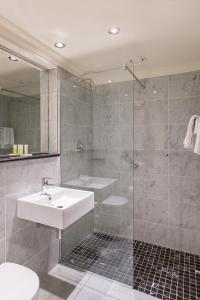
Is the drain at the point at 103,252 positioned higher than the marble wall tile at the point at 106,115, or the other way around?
the marble wall tile at the point at 106,115

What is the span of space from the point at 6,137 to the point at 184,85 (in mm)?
2143

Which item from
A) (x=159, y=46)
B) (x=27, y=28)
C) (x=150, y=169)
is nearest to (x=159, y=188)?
(x=150, y=169)

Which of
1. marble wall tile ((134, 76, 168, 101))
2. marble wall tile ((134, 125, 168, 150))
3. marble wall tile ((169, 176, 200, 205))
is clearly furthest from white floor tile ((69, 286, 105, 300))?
marble wall tile ((134, 76, 168, 101))

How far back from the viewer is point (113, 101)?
95.3 inches

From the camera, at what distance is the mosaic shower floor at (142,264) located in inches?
74.9

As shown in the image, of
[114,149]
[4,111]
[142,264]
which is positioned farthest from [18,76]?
[142,264]

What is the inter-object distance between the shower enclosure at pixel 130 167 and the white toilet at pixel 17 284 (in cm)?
96

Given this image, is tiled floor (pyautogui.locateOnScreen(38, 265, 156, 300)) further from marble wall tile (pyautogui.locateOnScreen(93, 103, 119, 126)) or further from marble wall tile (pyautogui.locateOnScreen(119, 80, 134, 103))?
marble wall tile (pyautogui.locateOnScreen(119, 80, 134, 103))

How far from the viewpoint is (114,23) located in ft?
5.33

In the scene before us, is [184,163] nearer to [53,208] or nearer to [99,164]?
[99,164]

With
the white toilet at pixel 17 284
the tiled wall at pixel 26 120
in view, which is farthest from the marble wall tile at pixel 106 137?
the white toilet at pixel 17 284

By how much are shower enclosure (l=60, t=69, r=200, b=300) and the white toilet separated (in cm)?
96

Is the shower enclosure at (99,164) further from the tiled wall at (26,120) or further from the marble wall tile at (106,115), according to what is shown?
the tiled wall at (26,120)

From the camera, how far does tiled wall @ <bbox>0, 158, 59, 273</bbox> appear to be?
169 centimetres
